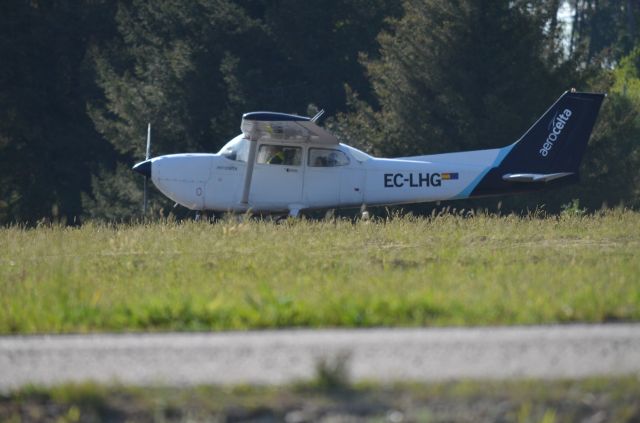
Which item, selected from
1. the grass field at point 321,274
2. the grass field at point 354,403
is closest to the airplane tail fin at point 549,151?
the grass field at point 321,274

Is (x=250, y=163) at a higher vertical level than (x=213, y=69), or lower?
lower

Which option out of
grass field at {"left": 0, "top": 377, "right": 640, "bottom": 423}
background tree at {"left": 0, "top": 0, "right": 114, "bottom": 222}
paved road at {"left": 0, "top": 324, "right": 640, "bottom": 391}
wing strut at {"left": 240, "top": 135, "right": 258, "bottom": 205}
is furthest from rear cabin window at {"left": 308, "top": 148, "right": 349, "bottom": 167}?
background tree at {"left": 0, "top": 0, "right": 114, "bottom": 222}

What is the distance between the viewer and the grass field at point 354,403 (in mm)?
6016

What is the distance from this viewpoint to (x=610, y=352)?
697 cm

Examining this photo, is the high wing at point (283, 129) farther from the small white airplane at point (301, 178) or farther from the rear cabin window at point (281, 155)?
the rear cabin window at point (281, 155)

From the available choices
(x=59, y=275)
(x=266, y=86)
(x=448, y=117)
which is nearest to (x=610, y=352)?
(x=59, y=275)

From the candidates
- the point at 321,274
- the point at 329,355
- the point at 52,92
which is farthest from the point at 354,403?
the point at 52,92

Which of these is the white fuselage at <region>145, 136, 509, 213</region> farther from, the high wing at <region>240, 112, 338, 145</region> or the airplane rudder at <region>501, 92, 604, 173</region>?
the airplane rudder at <region>501, 92, 604, 173</region>

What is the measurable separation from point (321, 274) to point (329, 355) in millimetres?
3567

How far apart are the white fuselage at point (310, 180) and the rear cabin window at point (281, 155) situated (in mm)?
18

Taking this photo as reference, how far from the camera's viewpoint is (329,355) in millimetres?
7039

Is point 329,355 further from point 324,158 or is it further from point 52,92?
point 52,92

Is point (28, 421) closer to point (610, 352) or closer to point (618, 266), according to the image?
point (610, 352)

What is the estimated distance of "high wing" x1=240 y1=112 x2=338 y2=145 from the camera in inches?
758
